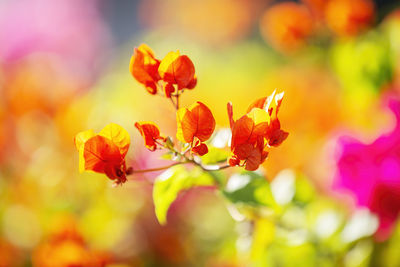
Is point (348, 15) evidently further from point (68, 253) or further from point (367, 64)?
point (68, 253)

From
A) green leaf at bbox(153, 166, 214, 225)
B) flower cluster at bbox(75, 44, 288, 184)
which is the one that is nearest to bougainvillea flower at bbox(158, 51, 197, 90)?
flower cluster at bbox(75, 44, 288, 184)

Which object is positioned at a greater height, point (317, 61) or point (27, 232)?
point (317, 61)

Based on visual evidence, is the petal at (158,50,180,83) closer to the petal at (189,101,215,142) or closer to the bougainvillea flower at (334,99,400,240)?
the petal at (189,101,215,142)

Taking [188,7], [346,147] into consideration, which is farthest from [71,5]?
[346,147]

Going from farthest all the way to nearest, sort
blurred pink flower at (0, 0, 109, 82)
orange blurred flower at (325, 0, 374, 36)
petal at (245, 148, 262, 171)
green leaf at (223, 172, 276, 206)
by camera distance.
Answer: blurred pink flower at (0, 0, 109, 82)
orange blurred flower at (325, 0, 374, 36)
green leaf at (223, 172, 276, 206)
petal at (245, 148, 262, 171)

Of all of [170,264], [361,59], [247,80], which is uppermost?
[361,59]

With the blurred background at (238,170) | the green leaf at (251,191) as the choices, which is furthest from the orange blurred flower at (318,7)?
the green leaf at (251,191)

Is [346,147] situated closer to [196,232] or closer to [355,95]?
[355,95]

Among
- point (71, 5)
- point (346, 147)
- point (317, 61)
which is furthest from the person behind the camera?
point (71, 5)
